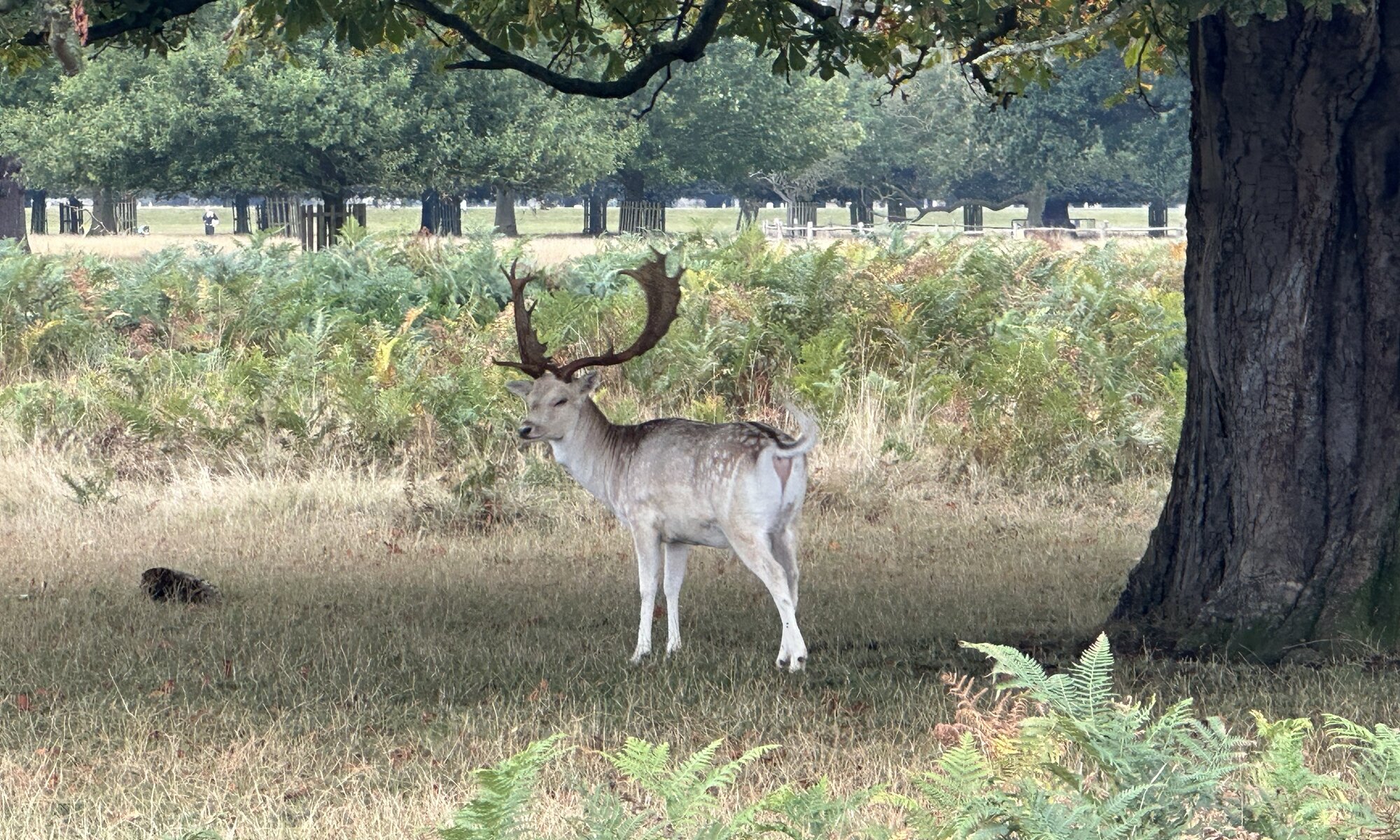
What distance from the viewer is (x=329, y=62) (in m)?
46.4

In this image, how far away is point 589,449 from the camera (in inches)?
314

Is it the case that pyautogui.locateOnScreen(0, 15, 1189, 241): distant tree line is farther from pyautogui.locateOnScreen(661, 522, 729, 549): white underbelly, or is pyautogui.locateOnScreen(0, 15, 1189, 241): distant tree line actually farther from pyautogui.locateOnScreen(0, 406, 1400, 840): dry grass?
pyautogui.locateOnScreen(661, 522, 729, 549): white underbelly

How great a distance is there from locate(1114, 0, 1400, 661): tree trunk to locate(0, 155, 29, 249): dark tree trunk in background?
45.0 m

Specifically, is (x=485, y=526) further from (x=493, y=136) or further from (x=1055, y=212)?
(x=1055, y=212)

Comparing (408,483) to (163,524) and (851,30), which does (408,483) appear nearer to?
(163,524)

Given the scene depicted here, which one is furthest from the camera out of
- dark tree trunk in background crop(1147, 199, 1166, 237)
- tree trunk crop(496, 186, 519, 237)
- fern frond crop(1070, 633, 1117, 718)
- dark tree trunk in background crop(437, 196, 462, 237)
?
dark tree trunk in background crop(1147, 199, 1166, 237)

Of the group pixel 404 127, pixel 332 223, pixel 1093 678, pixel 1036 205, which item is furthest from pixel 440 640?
pixel 1036 205

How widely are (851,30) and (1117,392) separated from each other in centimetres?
529

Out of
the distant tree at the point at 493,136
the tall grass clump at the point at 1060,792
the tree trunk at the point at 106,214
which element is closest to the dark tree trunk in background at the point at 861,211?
the distant tree at the point at 493,136

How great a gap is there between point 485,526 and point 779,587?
4.39 meters

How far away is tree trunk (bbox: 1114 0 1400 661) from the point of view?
282 inches

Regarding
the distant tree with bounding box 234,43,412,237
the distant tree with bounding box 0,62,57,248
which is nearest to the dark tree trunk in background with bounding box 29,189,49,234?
the distant tree with bounding box 0,62,57,248

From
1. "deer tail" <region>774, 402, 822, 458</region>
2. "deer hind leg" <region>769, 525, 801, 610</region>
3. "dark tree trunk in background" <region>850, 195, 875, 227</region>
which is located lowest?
"deer hind leg" <region>769, 525, 801, 610</region>

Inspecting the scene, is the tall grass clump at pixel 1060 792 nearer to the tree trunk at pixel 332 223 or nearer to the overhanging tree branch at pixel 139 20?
the overhanging tree branch at pixel 139 20
